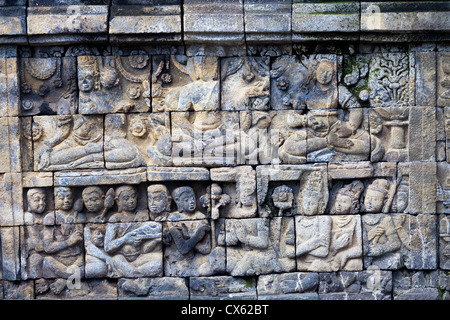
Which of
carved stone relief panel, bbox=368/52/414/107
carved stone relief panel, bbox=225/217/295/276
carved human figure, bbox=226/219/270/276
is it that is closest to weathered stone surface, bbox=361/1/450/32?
carved stone relief panel, bbox=368/52/414/107

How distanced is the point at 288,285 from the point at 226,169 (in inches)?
58.7

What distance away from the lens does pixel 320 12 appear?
6809 millimetres

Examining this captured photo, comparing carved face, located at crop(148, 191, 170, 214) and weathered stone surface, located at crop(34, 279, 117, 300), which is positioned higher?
carved face, located at crop(148, 191, 170, 214)

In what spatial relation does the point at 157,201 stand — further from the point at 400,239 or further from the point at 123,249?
the point at 400,239

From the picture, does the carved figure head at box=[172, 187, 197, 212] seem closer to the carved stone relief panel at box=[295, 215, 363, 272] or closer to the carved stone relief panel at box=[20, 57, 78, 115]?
the carved stone relief panel at box=[295, 215, 363, 272]

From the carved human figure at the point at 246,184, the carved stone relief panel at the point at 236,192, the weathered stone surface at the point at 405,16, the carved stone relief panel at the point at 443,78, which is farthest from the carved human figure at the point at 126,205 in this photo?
the carved stone relief panel at the point at 443,78

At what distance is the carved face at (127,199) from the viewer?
23.4 feet

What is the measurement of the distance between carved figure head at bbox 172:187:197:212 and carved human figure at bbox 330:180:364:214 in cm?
162

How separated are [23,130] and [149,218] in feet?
5.71

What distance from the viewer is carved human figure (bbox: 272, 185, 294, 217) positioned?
712 cm

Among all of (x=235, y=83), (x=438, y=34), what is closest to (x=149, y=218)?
(x=235, y=83)

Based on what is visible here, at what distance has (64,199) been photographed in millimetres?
7148

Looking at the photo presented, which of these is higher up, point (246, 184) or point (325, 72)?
point (325, 72)

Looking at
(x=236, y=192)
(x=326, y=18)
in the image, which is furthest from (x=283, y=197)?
(x=326, y=18)
